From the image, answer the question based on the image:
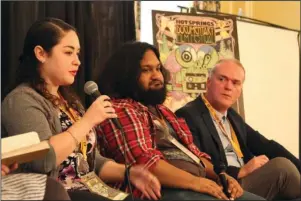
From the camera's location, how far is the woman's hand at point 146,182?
6.06ft

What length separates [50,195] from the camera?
140 centimetres

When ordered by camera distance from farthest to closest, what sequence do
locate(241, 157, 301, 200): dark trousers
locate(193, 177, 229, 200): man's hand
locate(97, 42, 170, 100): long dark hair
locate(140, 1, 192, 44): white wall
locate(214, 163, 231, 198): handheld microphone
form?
locate(140, 1, 192, 44): white wall
locate(241, 157, 301, 200): dark trousers
locate(97, 42, 170, 100): long dark hair
locate(214, 163, 231, 198): handheld microphone
locate(193, 177, 229, 200): man's hand

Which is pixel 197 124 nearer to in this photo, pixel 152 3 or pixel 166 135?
pixel 166 135

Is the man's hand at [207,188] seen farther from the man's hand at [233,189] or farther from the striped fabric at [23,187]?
the striped fabric at [23,187]

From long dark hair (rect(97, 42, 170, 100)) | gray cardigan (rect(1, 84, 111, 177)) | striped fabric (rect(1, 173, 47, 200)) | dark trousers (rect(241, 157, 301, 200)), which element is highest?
long dark hair (rect(97, 42, 170, 100))

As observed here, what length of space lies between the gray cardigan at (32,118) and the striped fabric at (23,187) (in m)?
0.25

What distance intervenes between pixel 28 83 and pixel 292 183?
1350mm

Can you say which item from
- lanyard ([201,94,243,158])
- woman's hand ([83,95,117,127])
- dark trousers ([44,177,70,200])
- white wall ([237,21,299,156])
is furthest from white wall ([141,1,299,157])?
dark trousers ([44,177,70,200])

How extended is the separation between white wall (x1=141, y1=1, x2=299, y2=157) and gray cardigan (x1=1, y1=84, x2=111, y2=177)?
181 cm

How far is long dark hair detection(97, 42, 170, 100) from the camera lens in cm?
222

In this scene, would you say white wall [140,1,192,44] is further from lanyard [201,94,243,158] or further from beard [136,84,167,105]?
beard [136,84,167,105]

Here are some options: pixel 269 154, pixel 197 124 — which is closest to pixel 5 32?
pixel 197 124

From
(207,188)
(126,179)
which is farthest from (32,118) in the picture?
(207,188)

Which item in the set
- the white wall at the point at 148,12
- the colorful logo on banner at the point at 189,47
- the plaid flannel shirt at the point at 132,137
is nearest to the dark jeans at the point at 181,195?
the plaid flannel shirt at the point at 132,137
